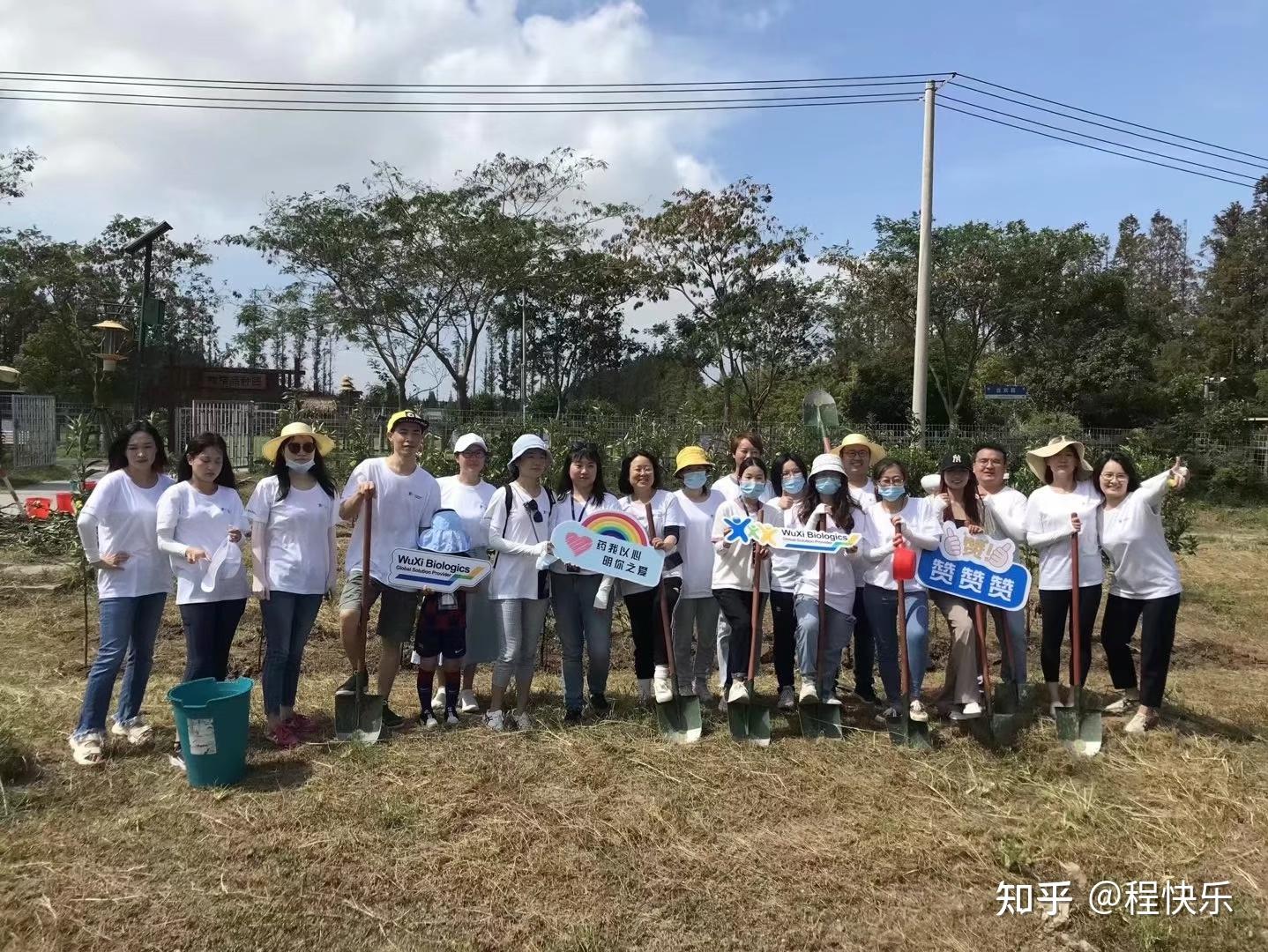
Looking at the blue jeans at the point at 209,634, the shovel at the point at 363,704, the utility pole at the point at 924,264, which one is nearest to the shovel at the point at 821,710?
the shovel at the point at 363,704

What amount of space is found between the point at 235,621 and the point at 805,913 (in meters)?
3.09

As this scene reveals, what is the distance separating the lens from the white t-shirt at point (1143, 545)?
453cm

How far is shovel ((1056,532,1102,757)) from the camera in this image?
4332 millimetres

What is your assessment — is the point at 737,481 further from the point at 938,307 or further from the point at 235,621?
the point at 938,307

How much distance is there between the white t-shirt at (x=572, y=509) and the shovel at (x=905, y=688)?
1491 millimetres

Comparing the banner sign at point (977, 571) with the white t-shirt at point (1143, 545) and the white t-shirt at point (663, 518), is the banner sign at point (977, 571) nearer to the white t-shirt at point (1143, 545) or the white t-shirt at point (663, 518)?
the white t-shirt at point (1143, 545)

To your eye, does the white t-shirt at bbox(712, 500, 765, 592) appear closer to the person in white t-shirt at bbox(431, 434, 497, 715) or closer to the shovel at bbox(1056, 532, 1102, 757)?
the person in white t-shirt at bbox(431, 434, 497, 715)

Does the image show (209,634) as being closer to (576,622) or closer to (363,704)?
(363,704)

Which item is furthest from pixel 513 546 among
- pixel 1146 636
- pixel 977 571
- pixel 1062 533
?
pixel 1146 636

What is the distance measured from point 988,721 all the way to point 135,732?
14.5 ft

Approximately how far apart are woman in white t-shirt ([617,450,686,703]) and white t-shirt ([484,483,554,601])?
539mm

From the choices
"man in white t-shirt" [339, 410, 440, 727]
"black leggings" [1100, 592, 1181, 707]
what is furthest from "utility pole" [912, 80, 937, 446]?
"man in white t-shirt" [339, 410, 440, 727]

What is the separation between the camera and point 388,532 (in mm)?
4391

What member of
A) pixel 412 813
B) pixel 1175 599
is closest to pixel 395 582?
pixel 412 813
